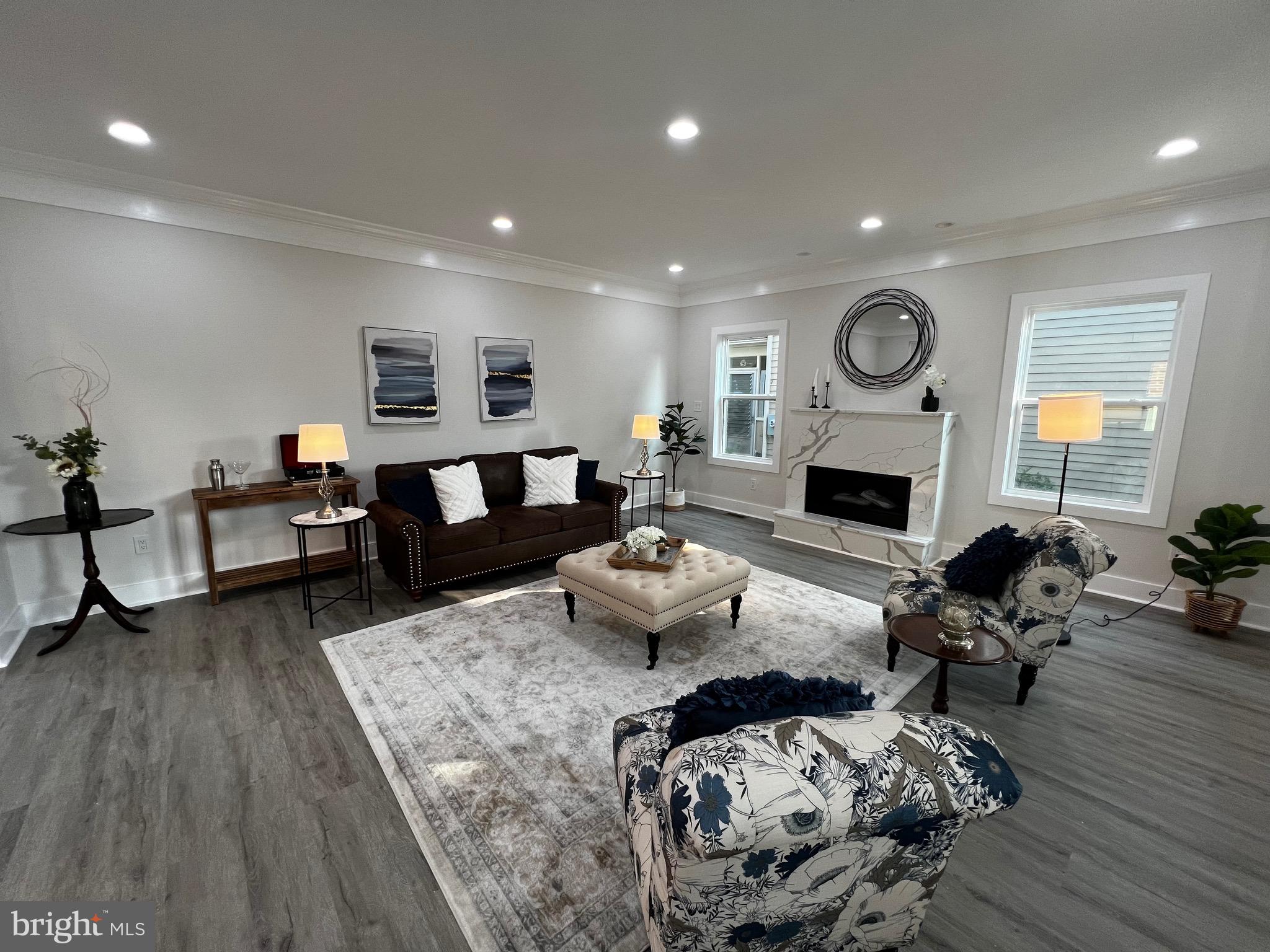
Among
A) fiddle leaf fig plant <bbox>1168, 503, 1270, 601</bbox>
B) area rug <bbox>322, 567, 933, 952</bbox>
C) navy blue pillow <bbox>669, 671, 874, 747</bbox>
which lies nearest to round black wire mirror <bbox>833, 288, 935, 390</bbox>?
fiddle leaf fig plant <bbox>1168, 503, 1270, 601</bbox>

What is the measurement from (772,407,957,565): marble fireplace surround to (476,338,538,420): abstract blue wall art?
2790 mm

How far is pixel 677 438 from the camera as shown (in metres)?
6.62

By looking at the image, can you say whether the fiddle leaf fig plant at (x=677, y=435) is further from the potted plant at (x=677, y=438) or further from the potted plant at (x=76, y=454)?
the potted plant at (x=76, y=454)

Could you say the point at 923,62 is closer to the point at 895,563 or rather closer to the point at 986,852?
the point at 986,852

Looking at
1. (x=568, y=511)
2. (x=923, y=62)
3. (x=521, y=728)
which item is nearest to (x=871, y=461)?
(x=568, y=511)

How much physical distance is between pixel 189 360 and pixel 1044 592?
535 centimetres

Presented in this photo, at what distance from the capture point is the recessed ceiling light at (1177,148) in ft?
8.53

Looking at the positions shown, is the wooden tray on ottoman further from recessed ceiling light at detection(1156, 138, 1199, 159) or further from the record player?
recessed ceiling light at detection(1156, 138, 1199, 159)

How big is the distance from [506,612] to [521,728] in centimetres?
126

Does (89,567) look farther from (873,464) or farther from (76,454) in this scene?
(873,464)

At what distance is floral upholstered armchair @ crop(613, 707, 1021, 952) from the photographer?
85cm

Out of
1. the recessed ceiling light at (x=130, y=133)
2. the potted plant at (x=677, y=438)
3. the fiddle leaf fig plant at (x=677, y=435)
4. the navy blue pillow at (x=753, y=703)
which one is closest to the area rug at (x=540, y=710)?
the navy blue pillow at (x=753, y=703)

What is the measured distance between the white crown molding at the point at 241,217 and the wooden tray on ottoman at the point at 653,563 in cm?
311

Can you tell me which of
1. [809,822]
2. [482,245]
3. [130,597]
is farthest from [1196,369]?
[130,597]
